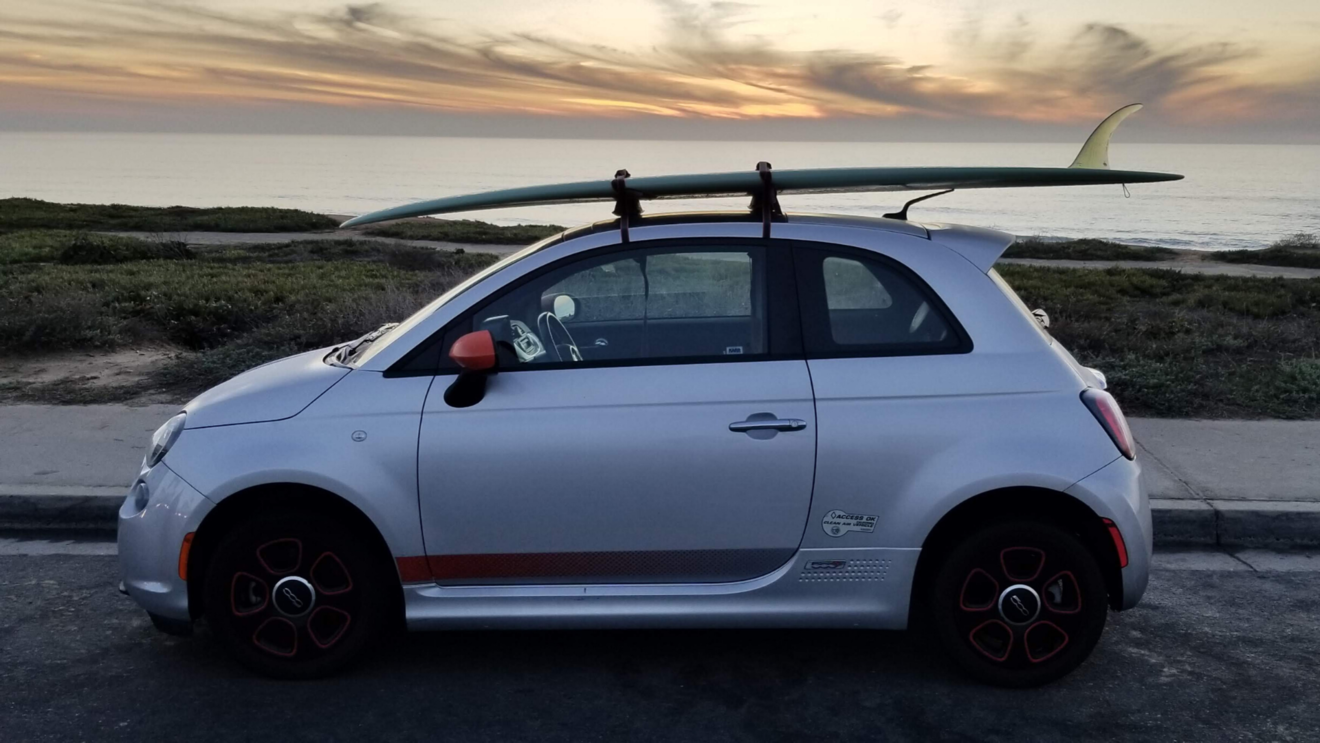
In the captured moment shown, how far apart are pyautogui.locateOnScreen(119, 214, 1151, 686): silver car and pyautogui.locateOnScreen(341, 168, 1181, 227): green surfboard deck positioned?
0.54 ft

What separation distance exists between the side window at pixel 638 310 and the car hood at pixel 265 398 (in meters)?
0.62

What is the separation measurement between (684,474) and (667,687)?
32.6 inches

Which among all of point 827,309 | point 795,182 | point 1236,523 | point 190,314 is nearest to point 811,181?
point 795,182

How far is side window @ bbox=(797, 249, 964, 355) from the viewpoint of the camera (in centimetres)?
414

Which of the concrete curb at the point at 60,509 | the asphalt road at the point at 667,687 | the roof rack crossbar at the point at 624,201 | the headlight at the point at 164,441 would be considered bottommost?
the asphalt road at the point at 667,687

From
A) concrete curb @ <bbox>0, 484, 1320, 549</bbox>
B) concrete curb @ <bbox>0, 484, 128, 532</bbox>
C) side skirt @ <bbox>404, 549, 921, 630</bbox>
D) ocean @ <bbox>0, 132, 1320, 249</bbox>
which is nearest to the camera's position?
side skirt @ <bbox>404, 549, 921, 630</bbox>

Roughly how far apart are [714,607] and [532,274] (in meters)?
1.38

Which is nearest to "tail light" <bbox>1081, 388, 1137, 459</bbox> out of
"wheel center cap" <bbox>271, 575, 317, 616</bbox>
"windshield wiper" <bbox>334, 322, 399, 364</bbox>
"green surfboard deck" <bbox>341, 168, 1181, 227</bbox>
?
"green surfboard deck" <bbox>341, 168, 1181, 227</bbox>

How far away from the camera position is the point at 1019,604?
13.5 feet

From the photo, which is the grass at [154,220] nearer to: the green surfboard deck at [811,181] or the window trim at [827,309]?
the green surfboard deck at [811,181]

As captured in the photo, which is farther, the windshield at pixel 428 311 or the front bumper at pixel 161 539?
the windshield at pixel 428 311

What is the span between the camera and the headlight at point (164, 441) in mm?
4270

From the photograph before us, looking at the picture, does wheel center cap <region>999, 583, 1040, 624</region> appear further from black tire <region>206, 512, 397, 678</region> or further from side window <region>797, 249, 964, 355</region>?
black tire <region>206, 512, 397, 678</region>

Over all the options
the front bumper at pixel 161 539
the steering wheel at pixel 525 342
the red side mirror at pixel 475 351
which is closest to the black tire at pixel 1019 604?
the steering wheel at pixel 525 342
